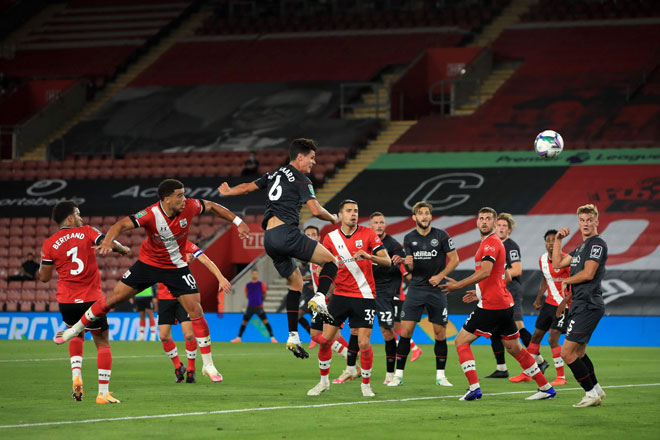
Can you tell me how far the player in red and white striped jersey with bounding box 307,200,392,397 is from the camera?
12.3 meters

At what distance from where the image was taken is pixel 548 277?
51.4ft

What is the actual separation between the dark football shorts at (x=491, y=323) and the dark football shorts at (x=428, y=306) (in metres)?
2.50

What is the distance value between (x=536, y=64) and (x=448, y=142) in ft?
18.0

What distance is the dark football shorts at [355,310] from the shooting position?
491 inches

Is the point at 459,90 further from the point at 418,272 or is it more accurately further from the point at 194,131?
the point at 418,272

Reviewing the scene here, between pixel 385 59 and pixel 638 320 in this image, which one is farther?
pixel 385 59

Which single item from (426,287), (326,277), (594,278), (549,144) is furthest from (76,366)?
(549,144)

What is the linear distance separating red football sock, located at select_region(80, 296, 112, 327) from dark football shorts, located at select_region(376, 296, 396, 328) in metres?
4.91

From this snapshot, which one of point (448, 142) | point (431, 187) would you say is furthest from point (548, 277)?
point (448, 142)

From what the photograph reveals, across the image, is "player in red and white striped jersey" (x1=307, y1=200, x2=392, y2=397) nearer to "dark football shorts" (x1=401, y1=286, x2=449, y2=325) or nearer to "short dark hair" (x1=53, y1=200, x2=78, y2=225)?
"dark football shorts" (x1=401, y1=286, x2=449, y2=325)

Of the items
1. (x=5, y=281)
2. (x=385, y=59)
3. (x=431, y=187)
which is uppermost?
(x=385, y=59)

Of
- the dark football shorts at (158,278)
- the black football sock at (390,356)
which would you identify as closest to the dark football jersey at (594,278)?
the black football sock at (390,356)

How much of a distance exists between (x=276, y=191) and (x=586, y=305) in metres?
3.81

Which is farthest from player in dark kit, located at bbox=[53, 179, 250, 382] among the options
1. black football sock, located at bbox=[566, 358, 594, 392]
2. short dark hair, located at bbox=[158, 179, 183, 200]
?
black football sock, located at bbox=[566, 358, 594, 392]
